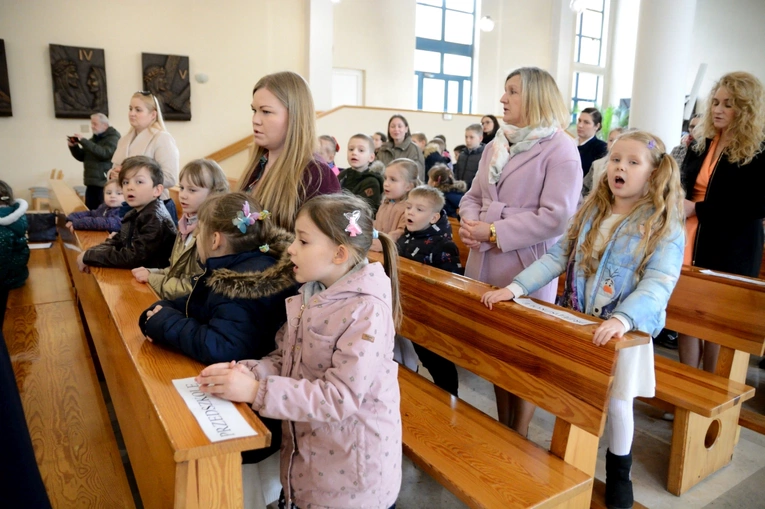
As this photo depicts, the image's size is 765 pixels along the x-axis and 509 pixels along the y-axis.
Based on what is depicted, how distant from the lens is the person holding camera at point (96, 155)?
607cm

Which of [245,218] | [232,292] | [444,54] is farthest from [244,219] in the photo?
[444,54]

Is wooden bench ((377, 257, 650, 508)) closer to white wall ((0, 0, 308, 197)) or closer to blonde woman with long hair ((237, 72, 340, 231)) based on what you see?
blonde woman with long hair ((237, 72, 340, 231))

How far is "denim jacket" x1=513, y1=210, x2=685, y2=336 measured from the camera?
176 cm

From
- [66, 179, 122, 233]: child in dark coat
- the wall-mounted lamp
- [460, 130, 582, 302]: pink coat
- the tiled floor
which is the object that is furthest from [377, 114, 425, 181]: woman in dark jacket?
the wall-mounted lamp

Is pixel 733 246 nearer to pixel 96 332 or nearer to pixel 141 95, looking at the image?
pixel 96 332

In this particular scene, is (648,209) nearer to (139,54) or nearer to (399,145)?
(399,145)

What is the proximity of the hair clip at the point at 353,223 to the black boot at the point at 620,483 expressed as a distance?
4.36ft

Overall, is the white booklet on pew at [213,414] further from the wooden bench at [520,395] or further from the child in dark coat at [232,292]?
the wooden bench at [520,395]

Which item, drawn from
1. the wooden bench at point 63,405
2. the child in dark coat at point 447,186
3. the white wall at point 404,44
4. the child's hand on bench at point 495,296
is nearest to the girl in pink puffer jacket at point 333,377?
the child's hand on bench at point 495,296

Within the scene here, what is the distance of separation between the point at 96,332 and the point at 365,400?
5.12 feet

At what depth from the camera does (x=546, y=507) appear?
147cm

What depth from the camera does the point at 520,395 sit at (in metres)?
1.77

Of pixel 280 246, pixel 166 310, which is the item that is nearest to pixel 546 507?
pixel 280 246

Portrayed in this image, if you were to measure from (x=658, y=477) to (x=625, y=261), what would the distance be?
1.07 meters
